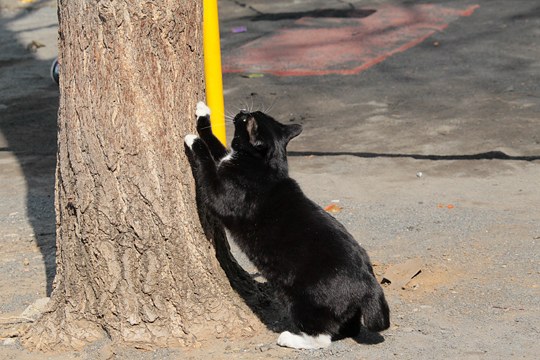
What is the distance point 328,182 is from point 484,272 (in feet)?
7.68

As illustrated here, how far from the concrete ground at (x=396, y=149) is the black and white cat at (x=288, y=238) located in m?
0.20

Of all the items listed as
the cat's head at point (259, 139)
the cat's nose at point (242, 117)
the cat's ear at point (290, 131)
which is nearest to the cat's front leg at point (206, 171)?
the cat's head at point (259, 139)

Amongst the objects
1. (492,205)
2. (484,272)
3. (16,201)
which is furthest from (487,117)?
(16,201)

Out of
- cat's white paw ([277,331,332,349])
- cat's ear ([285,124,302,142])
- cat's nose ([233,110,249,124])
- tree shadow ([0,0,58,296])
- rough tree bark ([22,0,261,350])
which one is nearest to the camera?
rough tree bark ([22,0,261,350])

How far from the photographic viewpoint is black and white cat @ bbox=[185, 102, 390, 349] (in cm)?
475

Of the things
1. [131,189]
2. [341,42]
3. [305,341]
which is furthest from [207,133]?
[341,42]

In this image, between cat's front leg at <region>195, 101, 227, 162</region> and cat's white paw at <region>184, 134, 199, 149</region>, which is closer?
cat's white paw at <region>184, 134, 199, 149</region>

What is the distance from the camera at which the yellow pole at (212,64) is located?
5.47 meters

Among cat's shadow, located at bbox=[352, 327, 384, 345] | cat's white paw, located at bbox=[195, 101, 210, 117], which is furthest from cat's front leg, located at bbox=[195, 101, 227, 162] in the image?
cat's shadow, located at bbox=[352, 327, 384, 345]

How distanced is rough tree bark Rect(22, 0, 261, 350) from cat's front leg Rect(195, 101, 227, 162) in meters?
0.05

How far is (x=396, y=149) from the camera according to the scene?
8766mm

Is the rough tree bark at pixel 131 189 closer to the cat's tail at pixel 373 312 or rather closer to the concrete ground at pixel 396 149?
the concrete ground at pixel 396 149

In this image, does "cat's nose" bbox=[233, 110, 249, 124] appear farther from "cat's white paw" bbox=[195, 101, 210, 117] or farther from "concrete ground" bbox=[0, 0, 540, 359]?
"concrete ground" bbox=[0, 0, 540, 359]

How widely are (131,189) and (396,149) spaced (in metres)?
4.35
